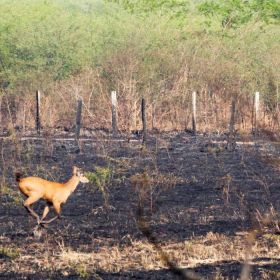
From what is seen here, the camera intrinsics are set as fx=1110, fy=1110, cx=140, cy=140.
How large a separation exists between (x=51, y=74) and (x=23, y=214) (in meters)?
24.3

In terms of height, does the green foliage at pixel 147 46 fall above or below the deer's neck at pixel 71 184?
above

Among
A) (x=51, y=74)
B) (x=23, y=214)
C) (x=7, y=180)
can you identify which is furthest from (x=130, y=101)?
(x=23, y=214)

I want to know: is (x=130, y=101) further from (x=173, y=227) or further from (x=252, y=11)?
(x=173, y=227)

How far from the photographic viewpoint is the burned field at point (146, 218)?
9961 millimetres

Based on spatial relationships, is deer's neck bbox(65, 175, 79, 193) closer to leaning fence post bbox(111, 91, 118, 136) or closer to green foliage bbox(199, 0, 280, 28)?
leaning fence post bbox(111, 91, 118, 136)

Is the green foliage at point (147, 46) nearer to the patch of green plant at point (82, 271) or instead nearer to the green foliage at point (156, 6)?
the green foliage at point (156, 6)

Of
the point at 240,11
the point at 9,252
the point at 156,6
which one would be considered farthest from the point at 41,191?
the point at 156,6

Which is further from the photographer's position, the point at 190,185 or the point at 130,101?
the point at 130,101

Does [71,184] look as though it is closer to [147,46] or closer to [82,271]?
[82,271]

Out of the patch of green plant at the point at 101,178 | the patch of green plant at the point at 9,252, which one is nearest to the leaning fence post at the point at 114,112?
the patch of green plant at the point at 101,178

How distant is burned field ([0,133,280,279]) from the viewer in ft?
32.7

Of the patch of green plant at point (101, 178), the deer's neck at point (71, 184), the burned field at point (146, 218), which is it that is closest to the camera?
the burned field at point (146, 218)

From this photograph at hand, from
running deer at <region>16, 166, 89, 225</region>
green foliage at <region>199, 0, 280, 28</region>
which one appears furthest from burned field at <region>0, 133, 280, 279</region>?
green foliage at <region>199, 0, 280, 28</region>

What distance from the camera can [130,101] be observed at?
3044 cm
